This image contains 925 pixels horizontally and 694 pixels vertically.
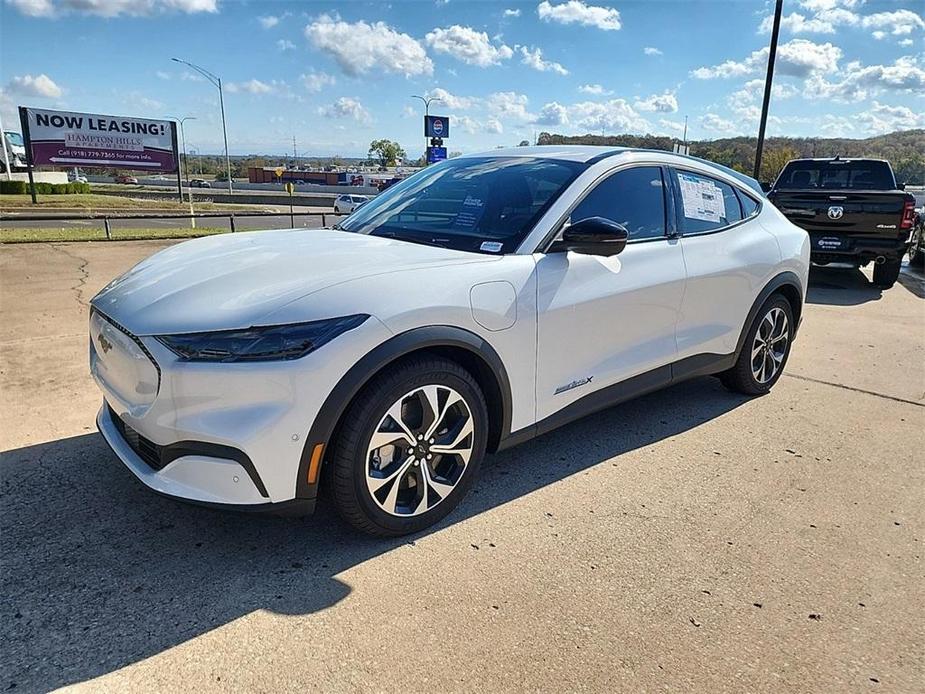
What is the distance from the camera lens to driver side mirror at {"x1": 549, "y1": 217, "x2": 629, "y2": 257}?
2.97m

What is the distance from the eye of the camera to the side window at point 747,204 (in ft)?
14.6

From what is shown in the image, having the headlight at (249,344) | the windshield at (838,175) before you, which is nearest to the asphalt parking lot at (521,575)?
the headlight at (249,344)

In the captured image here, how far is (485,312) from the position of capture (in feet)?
9.15

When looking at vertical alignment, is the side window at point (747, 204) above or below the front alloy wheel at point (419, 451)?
above

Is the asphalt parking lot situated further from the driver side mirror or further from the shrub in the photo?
the shrub

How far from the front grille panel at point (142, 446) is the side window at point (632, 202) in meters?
2.18

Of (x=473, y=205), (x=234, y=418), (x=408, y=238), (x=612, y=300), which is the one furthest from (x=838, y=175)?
(x=234, y=418)

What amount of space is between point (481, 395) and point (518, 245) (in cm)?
75

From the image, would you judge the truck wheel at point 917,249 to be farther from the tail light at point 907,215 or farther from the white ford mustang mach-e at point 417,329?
the white ford mustang mach-e at point 417,329

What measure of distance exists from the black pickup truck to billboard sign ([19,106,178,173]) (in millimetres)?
29241

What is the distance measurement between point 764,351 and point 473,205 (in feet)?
8.54

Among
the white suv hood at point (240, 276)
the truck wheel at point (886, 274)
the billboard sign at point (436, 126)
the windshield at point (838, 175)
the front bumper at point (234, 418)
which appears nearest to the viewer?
the front bumper at point (234, 418)

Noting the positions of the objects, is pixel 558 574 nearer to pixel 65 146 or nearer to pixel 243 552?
pixel 243 552

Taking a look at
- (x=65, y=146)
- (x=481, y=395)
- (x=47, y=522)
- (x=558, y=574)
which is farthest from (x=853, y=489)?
(x=65, y=146)
